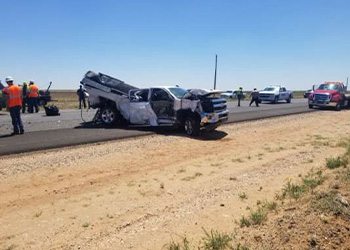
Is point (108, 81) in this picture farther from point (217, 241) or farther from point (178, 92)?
point (217, 241)

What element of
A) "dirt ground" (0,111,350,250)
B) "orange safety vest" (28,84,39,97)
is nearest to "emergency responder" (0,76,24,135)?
"dirt ground" (0,111,350,250)

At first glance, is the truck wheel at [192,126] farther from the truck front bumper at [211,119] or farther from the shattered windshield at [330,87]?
the shattered windshield at [330,87]

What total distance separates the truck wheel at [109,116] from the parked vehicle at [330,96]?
60.0 ft

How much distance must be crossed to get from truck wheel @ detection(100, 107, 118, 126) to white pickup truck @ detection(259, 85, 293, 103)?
2329cm

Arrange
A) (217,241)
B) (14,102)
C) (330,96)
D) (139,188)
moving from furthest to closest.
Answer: (330,96) → (14,102) → (139,188) → (217,241)

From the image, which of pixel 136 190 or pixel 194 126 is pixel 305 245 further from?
pixel 194 126

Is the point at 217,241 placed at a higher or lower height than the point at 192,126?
lower

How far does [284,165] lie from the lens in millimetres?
8062

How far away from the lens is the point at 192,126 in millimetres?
12242

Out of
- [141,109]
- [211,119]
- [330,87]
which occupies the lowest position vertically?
[211,119]

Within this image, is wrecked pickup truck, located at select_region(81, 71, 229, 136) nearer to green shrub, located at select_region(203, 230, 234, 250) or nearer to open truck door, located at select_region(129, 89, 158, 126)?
open truck door, located at select_region(129, 89, 158, 126)

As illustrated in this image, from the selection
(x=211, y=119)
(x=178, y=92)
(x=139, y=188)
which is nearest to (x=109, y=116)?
(x=178, y=92)

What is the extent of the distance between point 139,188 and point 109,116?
29.4ft

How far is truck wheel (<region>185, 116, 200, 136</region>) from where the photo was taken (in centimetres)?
1220
